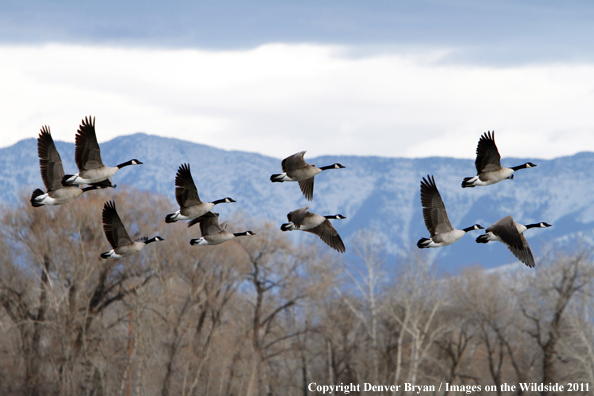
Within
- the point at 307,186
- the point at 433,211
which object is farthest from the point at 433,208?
the point at 307,186

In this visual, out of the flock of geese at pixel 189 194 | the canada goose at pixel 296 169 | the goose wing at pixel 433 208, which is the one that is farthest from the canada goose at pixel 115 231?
the goose wing at pixel 433 208

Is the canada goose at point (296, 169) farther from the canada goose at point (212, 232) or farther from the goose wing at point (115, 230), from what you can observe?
the goose wing at point (115, 230)

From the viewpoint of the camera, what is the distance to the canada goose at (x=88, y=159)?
1356 cm

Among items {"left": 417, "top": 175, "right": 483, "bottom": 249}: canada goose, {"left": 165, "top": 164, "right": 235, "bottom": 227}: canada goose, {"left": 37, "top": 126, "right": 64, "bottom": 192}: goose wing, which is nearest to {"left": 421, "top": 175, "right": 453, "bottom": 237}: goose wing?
{"left": 417, "top": 175, "right": 483, "bottom": 249}: canada goose

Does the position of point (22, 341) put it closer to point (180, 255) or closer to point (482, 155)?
point (180, 255)

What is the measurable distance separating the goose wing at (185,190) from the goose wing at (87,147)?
1542 mm

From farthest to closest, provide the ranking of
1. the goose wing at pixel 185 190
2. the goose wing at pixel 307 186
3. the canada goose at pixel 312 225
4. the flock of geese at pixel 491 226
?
the goose wing at pixel 307 186 < the canada goose at pixel 312 225 < the goose wing at pixel 185 190 < the flock of geese at pixel 491 226

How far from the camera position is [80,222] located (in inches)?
1683

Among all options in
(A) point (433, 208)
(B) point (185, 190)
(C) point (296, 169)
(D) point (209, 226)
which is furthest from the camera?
(D) point (209, 226)

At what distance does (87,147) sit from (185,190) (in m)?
1.98

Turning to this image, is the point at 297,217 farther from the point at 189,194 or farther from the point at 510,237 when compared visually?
the point at 510,237

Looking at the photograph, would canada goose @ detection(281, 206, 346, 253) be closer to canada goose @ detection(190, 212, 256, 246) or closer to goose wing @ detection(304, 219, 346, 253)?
goose wing @ detection(304, 219, 346, 253)

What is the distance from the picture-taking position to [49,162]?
1438 cm

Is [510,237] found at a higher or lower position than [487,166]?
lower
